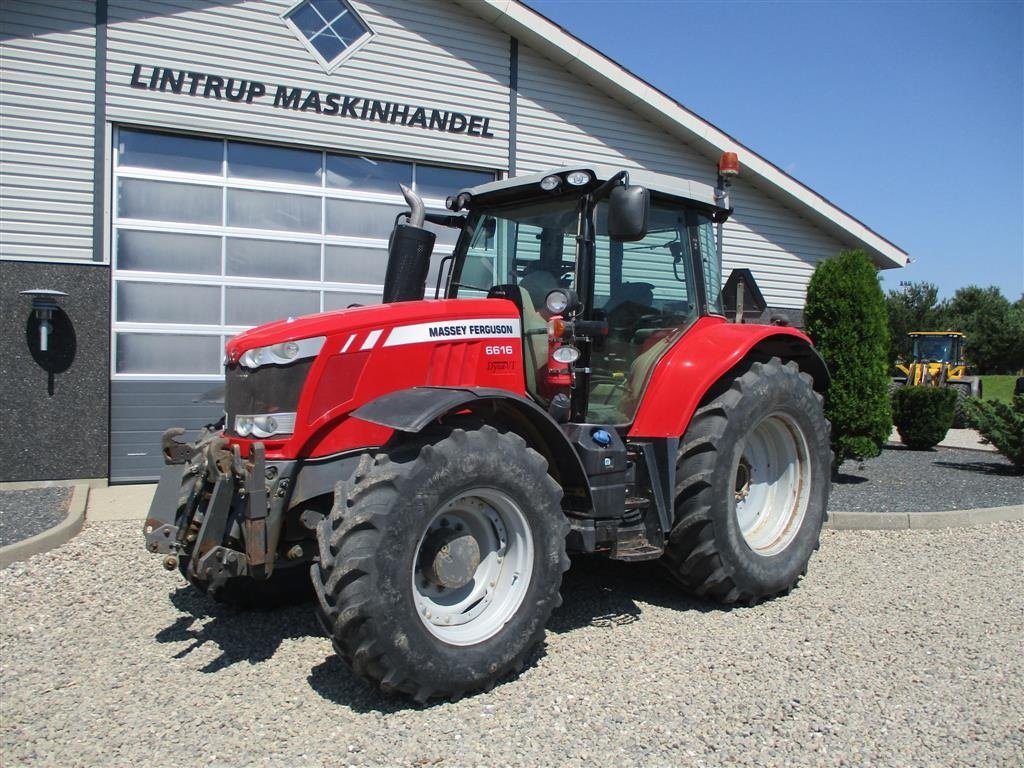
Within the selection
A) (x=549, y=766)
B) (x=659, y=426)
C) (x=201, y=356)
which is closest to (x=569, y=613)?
(x=659, y=426)

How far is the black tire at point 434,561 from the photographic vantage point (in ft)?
10.6

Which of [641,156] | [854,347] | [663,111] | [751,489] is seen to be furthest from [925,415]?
[751,489]

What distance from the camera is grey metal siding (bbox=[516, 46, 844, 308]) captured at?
9.96m

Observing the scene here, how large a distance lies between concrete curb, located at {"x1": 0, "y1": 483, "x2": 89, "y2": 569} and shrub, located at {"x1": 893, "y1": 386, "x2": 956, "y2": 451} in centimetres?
1114

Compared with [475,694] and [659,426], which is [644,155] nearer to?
[659,426]

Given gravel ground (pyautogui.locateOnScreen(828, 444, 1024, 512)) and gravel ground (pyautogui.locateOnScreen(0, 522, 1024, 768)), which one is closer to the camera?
gravel ground (pyautogui.locateOnScreen(0, 522, 1024, 768))

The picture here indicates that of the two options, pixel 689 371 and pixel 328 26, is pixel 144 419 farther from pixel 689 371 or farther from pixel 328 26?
pixel 689 371

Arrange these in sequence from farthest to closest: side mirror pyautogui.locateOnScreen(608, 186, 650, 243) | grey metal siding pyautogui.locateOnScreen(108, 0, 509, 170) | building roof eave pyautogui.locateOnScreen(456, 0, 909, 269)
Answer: building roof eave pyautogui.locateOnScreen(456, 0, 909, 269), grey metal siding pyautogui.locateOnScreen(108, 0, 509, 170), side mirror pyautogui.locateOnScreen(608, 186, 650, 243)

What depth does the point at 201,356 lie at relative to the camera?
338 inches

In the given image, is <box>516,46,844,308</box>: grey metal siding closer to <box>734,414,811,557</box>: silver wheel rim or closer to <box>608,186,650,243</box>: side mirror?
<box>734,414,811,557</box>: silver wheel rim

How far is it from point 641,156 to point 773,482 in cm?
637

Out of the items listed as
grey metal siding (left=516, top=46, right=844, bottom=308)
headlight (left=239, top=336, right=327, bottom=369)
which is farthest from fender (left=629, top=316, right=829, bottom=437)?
grey metal siding (left=516, top=46, right=844, bottom=308)

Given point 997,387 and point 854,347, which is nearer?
point 854,347

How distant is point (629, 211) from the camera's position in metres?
4.07
